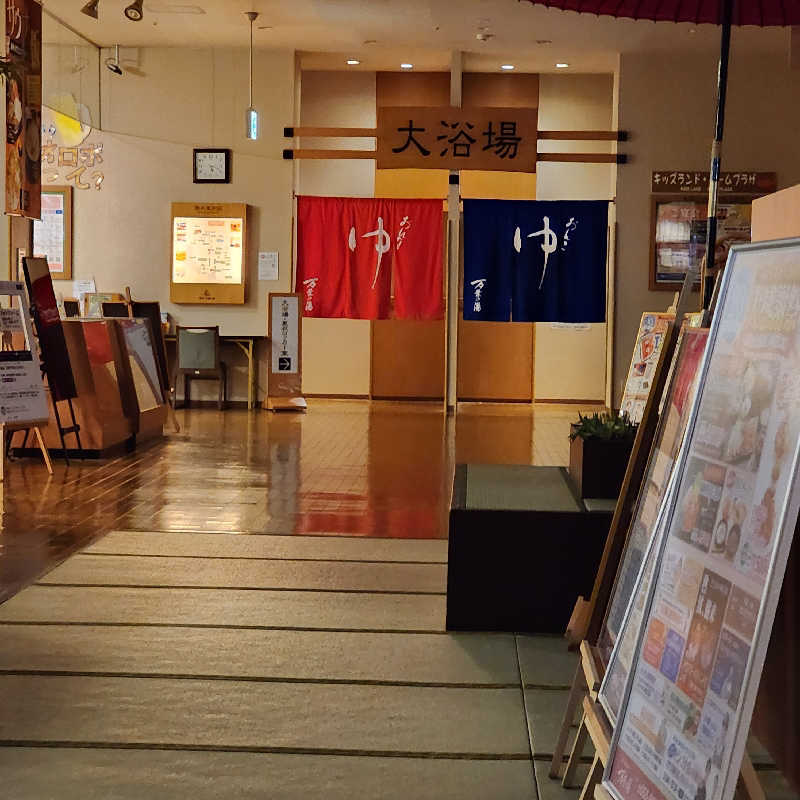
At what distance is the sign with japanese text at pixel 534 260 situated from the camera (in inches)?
407

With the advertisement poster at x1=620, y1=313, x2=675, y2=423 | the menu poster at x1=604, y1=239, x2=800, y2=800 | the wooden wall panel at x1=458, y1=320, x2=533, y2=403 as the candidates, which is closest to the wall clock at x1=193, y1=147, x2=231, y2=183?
the wooden wall panel at x1=458, y1=320, x2=533, y2=403

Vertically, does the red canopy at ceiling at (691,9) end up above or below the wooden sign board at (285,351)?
above

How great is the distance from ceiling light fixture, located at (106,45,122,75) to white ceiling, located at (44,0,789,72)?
4.8 inches

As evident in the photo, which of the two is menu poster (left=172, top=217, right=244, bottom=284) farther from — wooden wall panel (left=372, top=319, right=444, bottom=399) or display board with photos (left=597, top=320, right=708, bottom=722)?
display board with photos (left=597, top=320, right=708, bottom=722)

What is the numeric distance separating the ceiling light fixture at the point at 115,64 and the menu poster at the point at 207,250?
1.44 meters

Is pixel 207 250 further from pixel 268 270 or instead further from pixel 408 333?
pixel 408 333

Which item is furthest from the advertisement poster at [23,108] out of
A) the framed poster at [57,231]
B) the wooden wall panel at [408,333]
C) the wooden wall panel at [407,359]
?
the wooden wall panel at [407,359]

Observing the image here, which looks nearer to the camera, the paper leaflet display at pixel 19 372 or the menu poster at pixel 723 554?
the menu poster at pixel 723 554

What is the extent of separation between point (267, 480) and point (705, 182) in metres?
5.87

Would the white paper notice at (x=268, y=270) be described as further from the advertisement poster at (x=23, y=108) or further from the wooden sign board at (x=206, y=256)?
the advertisement poster at (x=23, y=108)

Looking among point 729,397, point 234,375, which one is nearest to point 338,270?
point 234,375

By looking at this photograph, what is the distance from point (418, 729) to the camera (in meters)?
2.67

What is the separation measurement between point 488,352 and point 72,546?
302 inches

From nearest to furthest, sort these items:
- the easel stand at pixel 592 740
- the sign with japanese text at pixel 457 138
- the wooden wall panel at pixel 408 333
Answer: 1. the easel stand at pixel 592 740
2. the sign with japanese text at pixel 457 138
3. the wooden wall panel at pixel 408 333
